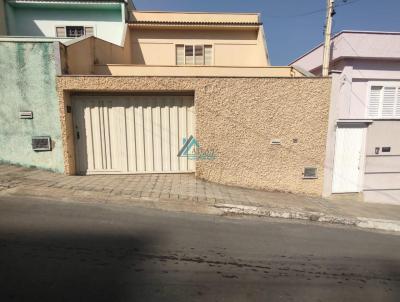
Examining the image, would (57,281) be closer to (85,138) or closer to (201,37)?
(85,138)

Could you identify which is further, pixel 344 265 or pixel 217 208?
pixel 217 208

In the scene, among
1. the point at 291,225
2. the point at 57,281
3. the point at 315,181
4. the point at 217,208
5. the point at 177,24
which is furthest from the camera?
the point at 177,24

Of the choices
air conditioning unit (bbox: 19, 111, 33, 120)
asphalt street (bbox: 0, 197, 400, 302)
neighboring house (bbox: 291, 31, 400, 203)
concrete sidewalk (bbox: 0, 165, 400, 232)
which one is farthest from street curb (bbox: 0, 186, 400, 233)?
air conditioning unit (bbox: 19, 111, 33, 120)

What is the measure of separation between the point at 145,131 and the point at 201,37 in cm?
711

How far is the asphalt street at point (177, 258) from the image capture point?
2443 millimetres

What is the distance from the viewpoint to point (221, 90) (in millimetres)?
6301

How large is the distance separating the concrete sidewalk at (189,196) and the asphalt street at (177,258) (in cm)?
40

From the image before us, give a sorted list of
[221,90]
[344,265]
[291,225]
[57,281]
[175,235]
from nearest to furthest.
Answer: [57,281] → [344,265] → [175,235] → [291,225] → [221,90]

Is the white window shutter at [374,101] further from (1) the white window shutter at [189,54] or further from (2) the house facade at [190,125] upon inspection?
(1) the white window shutter at [189,54]

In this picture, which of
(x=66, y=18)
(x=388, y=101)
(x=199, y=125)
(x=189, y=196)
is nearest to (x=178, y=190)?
(x=189, y=196)

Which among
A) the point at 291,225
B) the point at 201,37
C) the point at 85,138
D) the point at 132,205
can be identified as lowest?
the point at 291,225

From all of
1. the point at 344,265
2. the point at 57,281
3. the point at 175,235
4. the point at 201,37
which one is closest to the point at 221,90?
the point at 175,235

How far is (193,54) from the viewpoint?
11625mm

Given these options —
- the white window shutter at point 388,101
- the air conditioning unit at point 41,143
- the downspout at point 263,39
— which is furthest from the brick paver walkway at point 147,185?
the downspout at point 263,39
